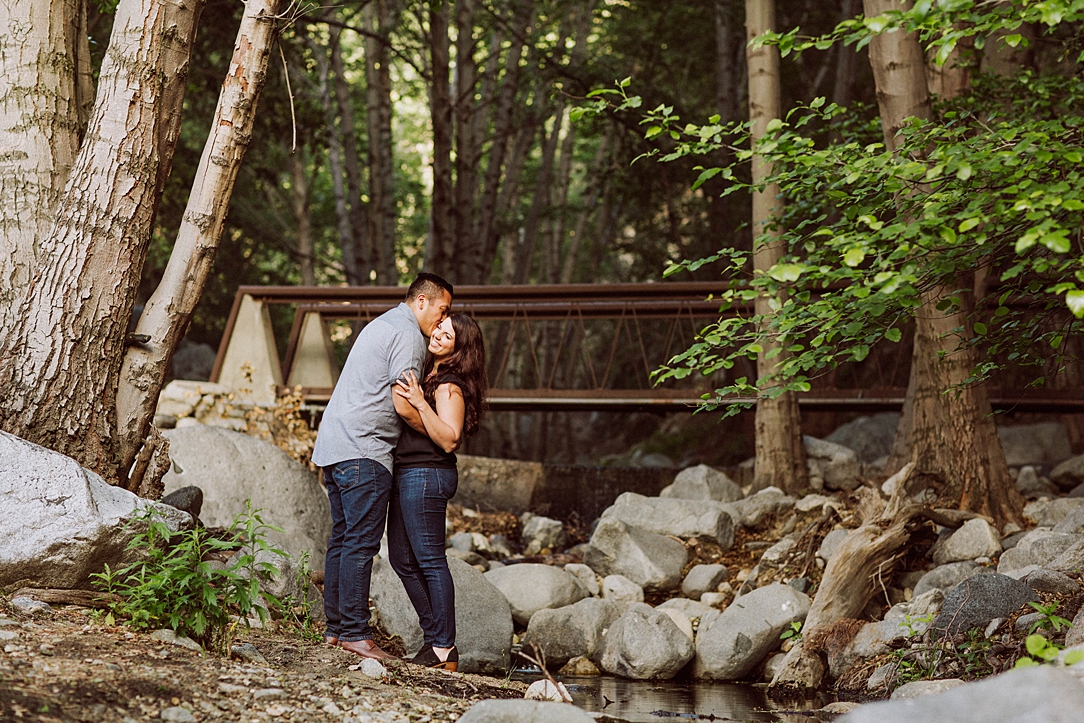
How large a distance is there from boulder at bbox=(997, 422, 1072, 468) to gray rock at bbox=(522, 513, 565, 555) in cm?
659

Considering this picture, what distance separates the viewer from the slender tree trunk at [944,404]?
6.84 meters


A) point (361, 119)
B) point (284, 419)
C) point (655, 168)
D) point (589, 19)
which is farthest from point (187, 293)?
point (361, 119)

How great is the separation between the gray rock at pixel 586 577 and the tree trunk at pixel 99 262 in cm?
361

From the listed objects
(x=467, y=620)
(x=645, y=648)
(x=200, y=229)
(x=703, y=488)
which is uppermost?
(x=200, y=229)

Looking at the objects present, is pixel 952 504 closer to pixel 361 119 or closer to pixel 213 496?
pixel 213 496

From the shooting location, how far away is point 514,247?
746 inches

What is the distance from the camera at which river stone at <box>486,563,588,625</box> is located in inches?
247

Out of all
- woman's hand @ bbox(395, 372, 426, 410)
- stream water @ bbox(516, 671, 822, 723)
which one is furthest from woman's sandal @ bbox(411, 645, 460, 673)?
woman's hand @ bbox(395, 372, 426, 410)

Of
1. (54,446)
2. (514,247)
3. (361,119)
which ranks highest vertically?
(361,119)

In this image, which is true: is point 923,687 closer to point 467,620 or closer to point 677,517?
point 467,620

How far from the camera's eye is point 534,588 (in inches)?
249

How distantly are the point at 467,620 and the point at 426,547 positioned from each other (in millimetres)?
1348

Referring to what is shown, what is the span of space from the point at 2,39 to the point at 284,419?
4.43m

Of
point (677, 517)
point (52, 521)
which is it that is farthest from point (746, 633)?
point (52, 521)
